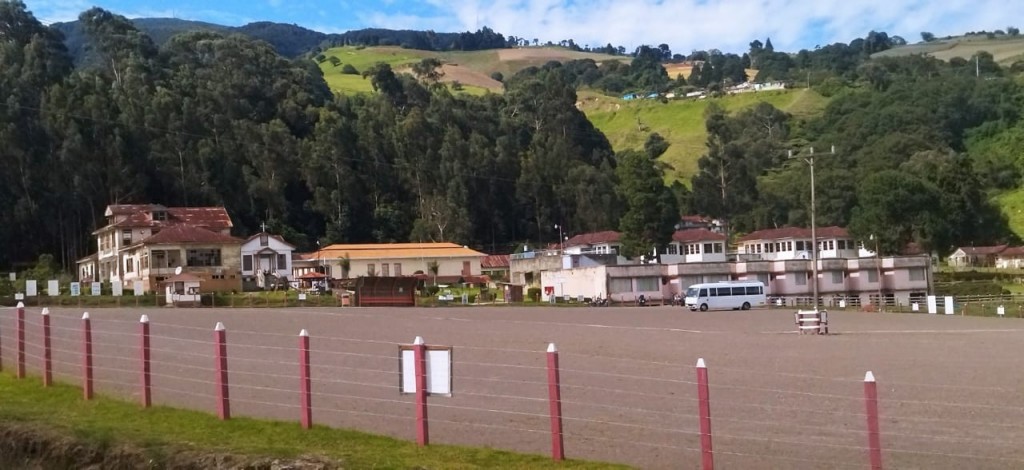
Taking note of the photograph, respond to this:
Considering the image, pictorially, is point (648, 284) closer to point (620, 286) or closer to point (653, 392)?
point (620, 286)

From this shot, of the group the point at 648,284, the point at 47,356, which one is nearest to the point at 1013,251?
the point at 648,284

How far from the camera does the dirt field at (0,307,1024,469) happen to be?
33.1 ft

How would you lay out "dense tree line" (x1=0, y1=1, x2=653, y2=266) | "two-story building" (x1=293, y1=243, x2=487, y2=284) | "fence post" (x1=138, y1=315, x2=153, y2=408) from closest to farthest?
"fence post" (x1=138, y1=315, x2=153, y2=408)
"dense tree line" (x1=0, y1=1, x2=653, y2=266)
"two-story building" (x1=293, y1=243, x2=487, y2=284)

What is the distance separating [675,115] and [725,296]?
409 ft

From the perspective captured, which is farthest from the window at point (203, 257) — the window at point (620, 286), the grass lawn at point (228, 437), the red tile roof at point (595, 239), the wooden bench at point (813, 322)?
the grass lawn at point (228, 437)

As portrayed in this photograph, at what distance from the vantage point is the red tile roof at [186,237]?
209 ft

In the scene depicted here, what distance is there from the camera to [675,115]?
175 m

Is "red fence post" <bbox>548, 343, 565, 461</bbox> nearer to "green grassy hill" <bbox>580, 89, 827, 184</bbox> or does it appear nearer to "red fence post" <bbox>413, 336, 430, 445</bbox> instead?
"red fence post" <bbox>413, 336, 430, 445</bbox>

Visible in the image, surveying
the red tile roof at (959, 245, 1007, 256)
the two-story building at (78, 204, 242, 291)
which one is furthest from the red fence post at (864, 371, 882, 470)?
the red tile roof at (959, 245, 1007, 256)

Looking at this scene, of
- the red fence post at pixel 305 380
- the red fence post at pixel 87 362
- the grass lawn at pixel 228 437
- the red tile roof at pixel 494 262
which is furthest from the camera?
the red tile roof at pixel 494 262

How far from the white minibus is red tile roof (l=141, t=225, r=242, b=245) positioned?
29.4 meters

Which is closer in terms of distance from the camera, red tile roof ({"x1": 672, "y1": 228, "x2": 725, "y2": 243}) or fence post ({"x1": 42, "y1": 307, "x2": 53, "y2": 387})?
fence post ({"x1": 42, "y1": 307, "x2": 53, "y2": 387})

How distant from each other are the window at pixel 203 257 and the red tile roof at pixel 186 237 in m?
0.61

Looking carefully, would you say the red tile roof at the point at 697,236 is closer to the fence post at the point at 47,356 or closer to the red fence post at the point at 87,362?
the fence post at the point at 47,356
